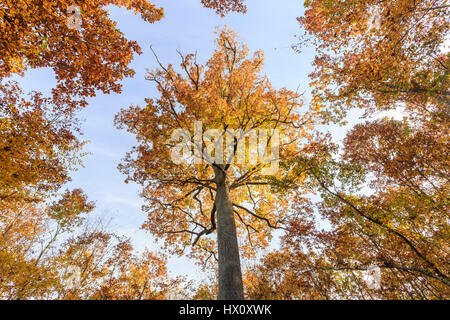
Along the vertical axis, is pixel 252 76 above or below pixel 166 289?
above

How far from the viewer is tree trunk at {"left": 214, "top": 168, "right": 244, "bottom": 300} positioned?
13.5 ft

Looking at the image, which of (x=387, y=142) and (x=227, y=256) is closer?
(x=227, y=256)

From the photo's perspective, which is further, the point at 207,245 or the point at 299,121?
the point at 207,245

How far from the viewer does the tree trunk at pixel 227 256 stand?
13.5ft

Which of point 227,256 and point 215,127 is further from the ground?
point 215,127

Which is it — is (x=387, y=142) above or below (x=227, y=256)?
above

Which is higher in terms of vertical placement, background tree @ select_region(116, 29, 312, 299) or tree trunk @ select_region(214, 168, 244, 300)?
background tree @ select_region(116, 29, 312, 299)

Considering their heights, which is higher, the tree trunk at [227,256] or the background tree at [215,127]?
the background tree at [215,127]

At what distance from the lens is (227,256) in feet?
15.6
